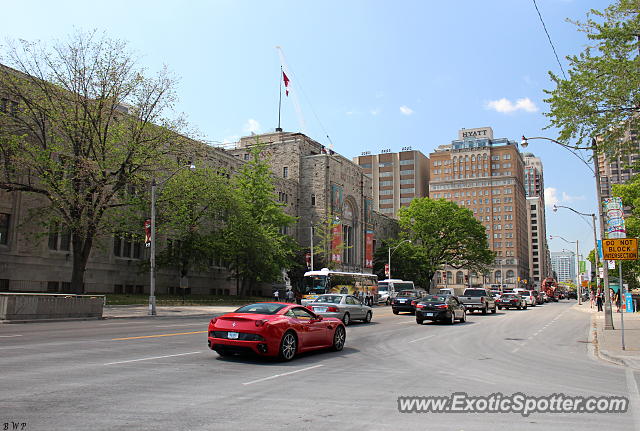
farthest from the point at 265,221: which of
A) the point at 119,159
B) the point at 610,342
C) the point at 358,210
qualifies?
the point at 610,342

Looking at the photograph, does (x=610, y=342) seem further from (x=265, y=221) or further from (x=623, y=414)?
(x=265, y=221)

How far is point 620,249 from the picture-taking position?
1623 cm

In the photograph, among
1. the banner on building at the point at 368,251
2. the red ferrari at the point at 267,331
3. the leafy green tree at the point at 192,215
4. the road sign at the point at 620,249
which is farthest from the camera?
the banner on building at the point at 368,251

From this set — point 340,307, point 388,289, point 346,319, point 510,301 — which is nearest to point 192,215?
point 388,289

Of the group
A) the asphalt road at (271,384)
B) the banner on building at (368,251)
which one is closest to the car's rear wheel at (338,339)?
the asphalt road at (271,384)

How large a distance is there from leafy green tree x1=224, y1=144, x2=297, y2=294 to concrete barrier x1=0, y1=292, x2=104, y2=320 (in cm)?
2158

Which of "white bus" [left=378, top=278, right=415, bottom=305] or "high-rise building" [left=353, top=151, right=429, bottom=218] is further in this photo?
"high-rise building" [left=353, top=151, right=429, bottom=218]

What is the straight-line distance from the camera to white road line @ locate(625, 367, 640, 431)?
22.2ft

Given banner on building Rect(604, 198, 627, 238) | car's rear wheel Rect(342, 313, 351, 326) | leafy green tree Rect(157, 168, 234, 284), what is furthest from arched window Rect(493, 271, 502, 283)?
banner on building Rect(604, 198, 627, 238)

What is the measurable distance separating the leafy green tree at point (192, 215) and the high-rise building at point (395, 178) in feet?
403

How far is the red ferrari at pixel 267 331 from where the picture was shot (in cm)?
1104

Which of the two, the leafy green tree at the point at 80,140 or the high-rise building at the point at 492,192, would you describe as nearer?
the leafy green tree at the point at 80,140

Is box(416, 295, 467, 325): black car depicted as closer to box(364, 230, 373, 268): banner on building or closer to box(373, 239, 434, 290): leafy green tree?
box(373, 239, 434, 290): leafy green tree

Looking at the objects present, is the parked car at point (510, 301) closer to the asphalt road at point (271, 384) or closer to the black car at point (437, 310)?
the black car at point (437, 310)
